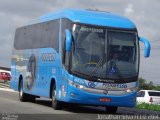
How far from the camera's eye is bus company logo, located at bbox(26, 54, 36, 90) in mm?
27391

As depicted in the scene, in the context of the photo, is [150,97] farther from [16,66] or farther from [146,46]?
[146,46]

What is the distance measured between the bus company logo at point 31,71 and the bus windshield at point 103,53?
6027 millimetres

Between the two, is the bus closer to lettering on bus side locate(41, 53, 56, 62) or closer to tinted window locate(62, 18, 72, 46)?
tinted window locate(62, 18, 72, 46)

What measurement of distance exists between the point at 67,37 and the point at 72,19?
1.02 metres

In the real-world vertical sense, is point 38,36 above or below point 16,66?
above

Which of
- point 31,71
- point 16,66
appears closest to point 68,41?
point 31,71

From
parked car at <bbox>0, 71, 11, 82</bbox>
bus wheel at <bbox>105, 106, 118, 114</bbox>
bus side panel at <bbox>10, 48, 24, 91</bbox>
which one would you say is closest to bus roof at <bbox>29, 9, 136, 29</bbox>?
bus wheel at <bbox>105, 106, 118, 114</bbox>

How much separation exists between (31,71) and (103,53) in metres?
6.88

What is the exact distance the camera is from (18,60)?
31.2 m

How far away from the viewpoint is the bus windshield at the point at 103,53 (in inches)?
850

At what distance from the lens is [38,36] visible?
2695 cm

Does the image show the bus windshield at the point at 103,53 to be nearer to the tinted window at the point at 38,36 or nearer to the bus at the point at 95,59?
the bus at the point at 95,59

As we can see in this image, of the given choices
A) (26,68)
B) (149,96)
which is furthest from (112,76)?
(149,96)

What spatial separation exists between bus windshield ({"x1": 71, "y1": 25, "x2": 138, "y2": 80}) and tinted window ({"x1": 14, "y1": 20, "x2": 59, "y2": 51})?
1834mm
